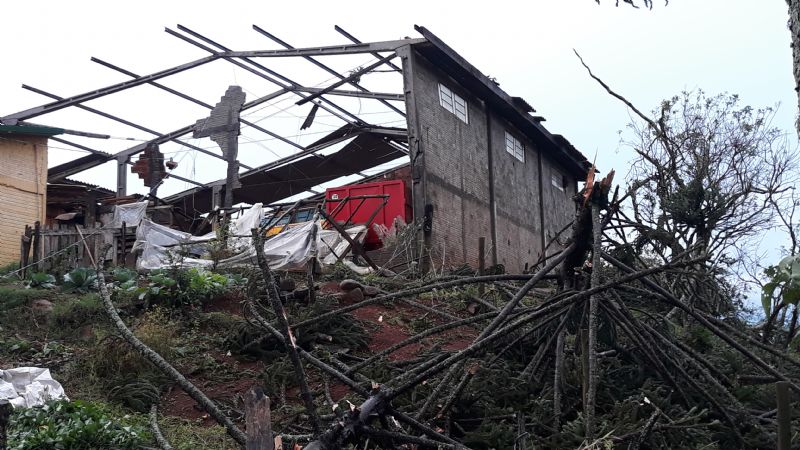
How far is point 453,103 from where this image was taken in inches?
709

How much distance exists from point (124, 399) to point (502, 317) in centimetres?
431

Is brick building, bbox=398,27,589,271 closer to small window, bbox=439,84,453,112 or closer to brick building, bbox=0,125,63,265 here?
small window, bbox=439,84,453,112

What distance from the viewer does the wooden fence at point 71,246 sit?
Answer: 47.3ft

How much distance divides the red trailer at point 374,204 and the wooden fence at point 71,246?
373 centimetres

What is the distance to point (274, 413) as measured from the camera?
25.9 ft

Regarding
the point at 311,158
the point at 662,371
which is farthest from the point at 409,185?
the point at 662,371

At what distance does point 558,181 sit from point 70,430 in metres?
19.4

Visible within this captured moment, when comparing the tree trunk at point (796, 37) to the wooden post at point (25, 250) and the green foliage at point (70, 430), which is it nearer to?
the green foliage at point (70, 430)

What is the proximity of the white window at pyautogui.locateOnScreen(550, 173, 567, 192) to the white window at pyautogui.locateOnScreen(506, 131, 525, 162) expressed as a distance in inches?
105

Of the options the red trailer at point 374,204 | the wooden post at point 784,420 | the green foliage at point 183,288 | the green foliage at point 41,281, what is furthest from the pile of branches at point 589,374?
the red trailer at point 374,204

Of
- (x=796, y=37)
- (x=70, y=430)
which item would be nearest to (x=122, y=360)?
(x=70, y=430)

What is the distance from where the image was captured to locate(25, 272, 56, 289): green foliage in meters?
12.6

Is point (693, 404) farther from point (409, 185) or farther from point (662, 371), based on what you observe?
point (409, 185)

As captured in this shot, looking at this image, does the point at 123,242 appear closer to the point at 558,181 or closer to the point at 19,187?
the point at 19,187
